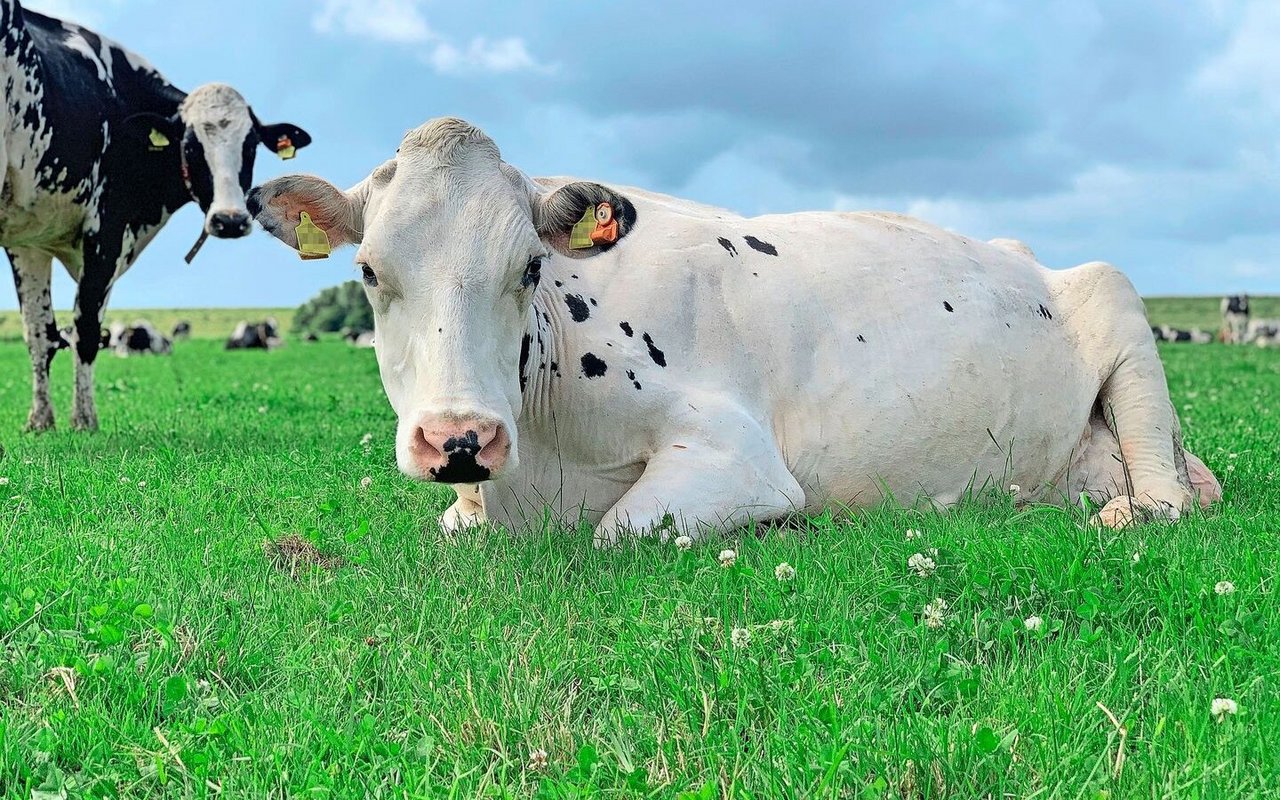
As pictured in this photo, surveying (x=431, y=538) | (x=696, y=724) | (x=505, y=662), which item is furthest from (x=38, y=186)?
(x=696, y=724)

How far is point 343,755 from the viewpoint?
3209 mm

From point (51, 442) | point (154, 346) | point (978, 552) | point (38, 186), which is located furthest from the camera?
point (154, 346)

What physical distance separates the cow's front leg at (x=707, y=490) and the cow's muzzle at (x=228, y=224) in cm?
839

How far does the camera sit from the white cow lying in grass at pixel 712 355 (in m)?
4.78

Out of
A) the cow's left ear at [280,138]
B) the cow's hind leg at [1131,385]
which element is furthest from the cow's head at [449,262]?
the cow's left ear at [280,138]

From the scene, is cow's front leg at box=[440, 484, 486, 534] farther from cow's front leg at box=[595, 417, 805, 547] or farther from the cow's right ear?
the cow's right ear

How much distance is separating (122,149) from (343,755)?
426 inches

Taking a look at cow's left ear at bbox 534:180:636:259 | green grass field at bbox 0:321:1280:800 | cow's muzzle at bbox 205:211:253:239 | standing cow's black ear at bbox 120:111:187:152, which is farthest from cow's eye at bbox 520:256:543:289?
standing cow's black ear at bbox 120:111:187:152

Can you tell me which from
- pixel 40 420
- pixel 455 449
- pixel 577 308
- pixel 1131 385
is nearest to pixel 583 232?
pixel 577 308

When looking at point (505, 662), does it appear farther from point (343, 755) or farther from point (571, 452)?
point (571, 452)

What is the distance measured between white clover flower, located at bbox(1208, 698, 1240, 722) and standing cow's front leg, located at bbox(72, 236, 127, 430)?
10625mm

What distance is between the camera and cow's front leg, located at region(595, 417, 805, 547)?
523cm

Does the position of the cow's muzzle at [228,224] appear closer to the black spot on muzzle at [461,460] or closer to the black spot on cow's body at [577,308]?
the black spot on cow's body at [577,308]

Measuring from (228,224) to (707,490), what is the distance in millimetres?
8862
